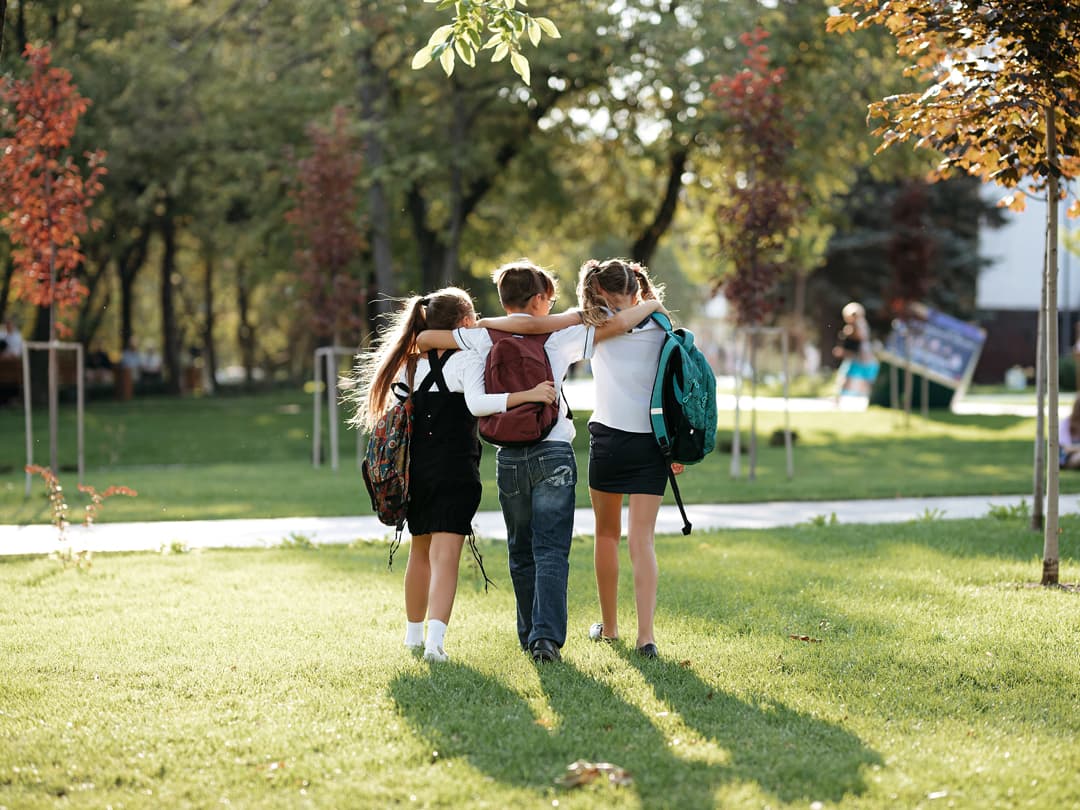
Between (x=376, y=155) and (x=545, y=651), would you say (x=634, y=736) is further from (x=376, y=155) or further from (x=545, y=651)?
(x=376, y=155)

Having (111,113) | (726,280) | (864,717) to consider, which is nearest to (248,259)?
(111,113)

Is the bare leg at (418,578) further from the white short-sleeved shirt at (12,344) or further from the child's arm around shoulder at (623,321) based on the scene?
the white short-sleeved shirt at (12,344)

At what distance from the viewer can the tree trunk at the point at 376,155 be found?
63.9 ft

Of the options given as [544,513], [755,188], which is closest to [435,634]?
[544,513]

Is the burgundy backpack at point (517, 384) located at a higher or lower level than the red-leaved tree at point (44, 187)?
lower

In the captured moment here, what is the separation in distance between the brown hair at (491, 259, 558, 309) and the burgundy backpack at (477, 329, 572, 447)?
16 centimetres

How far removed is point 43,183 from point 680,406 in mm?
9039

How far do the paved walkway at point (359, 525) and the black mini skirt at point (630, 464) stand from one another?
415 cm

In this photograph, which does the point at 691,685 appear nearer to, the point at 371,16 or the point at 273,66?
the point at 371,16

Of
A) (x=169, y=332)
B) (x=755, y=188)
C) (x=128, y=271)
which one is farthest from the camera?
(x=128, y=271)

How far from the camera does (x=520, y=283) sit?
213 inches

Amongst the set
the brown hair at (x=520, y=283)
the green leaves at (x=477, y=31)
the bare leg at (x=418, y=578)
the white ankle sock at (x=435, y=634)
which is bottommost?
the white ankle sock at (x=435, y=634)

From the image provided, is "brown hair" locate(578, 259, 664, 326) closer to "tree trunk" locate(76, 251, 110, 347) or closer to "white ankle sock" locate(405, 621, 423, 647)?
"white ankle sock" locate(405, 621, 423, 647)

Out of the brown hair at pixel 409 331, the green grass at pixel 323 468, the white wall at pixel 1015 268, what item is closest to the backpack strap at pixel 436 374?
the brown hair at pixel 409 331
